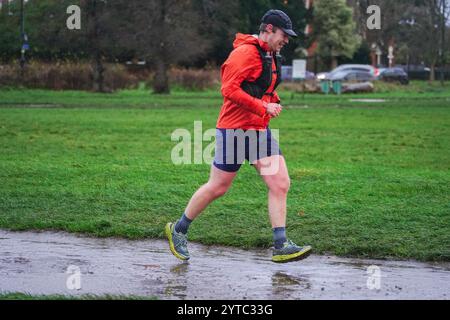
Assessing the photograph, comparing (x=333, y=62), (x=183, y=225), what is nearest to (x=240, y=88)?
(x=183, y=225)

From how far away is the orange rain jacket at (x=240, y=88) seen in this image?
7.11 metres

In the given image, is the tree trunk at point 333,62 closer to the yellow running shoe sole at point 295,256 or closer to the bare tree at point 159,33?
the bare tree at point 159,33

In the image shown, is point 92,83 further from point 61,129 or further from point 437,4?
point 437,4

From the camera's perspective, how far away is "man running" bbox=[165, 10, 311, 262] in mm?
7148

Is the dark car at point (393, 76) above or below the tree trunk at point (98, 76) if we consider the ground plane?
below

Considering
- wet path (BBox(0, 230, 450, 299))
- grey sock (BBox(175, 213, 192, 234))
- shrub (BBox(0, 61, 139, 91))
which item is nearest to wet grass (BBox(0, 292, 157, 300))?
wet path (BBox(0, 230, 450, 299))

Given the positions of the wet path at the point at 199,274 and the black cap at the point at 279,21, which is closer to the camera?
the wet path at the point at 199,274

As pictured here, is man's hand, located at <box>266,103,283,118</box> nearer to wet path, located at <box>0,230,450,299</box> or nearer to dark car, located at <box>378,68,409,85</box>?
wet path, located at <box>0,230,450,299</box>

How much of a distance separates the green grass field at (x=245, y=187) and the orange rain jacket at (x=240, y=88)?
1.43m

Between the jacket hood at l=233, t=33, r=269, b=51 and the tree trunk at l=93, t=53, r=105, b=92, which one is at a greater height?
the jacket hood at l=233, t=33, r=269, b=51

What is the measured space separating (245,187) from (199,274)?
4.70m

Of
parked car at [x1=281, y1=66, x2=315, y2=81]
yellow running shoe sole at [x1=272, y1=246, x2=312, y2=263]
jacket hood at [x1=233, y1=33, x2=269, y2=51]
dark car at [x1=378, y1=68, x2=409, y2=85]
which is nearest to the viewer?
jacket hood at [x1=233, y1=33, x2=269, y2=51]

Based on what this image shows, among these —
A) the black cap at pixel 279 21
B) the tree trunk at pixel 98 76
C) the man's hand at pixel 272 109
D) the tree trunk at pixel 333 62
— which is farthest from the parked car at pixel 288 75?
the man's hand at pixel 272 109

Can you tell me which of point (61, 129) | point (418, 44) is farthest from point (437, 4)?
point (61, 129)
